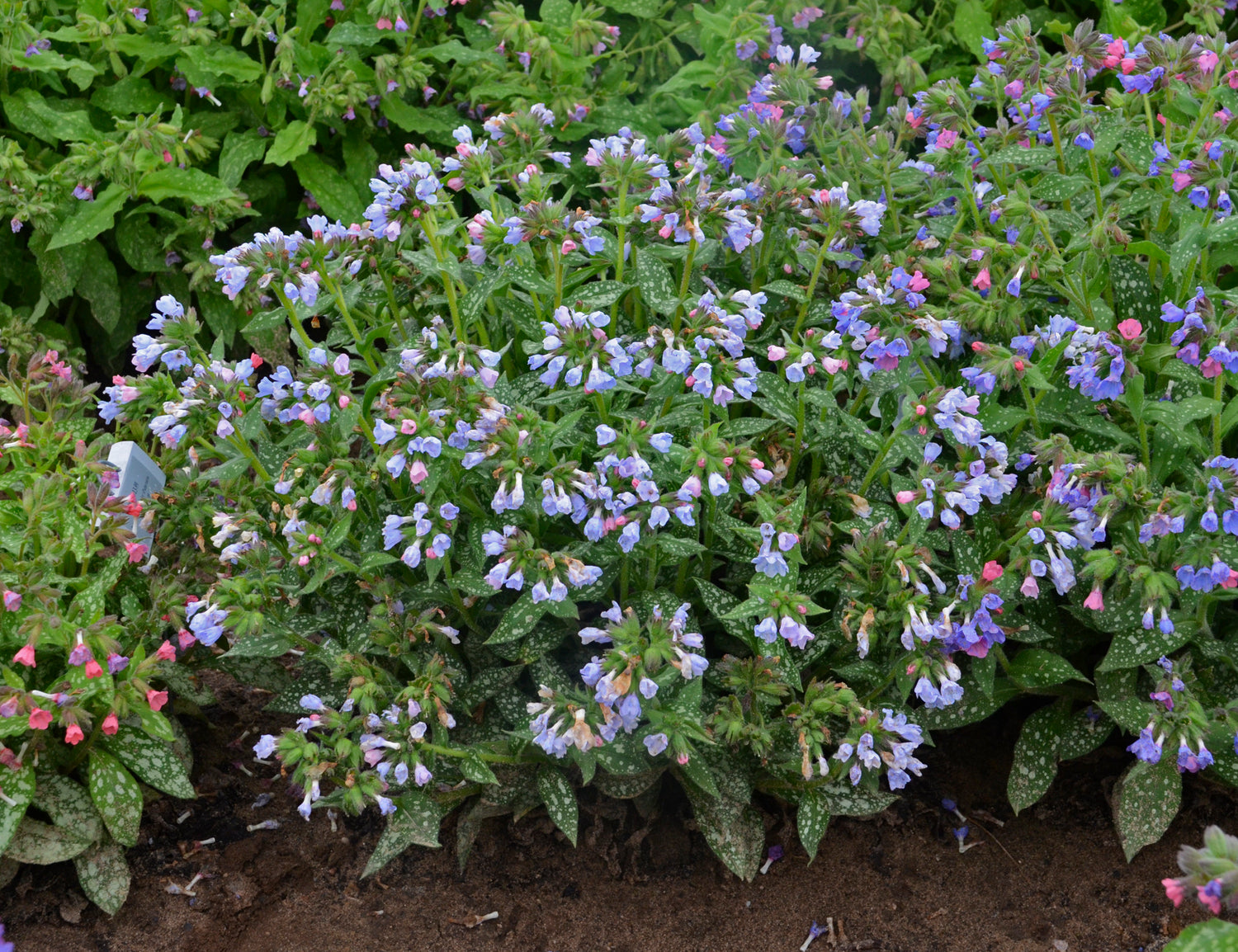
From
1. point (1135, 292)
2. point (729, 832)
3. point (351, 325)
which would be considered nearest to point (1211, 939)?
point (729, 832)

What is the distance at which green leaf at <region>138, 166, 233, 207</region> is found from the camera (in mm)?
3561

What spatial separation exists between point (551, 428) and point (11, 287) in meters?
2.83

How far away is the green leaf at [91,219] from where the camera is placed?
3.51 metres

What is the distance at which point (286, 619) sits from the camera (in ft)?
7.72

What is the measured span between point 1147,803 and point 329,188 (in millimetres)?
2929

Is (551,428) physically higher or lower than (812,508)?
higher

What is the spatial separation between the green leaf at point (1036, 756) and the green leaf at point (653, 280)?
1.14 meters

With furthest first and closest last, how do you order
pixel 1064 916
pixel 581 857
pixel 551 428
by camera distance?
pixel 581 857 < pixel 1064 916 < pixel 551 428

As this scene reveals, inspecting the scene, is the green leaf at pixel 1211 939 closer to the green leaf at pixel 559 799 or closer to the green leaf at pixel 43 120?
the green leaf at pixel 559 799

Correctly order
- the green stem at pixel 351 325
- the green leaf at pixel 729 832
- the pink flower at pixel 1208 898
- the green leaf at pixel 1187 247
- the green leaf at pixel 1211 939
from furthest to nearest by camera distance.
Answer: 1. the green leaf at pixel 729 832
2. the green stem at pixel 351 325
3. the green leaf at pixel 1187 247
4. the green leaf at pixel 1211 939
5. the pink flower at pixel 1208 898

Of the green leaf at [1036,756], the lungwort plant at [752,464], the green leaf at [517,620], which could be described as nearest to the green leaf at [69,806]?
the lungwort plant at [752,464]

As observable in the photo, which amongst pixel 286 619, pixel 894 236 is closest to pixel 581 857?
pixel 286 619

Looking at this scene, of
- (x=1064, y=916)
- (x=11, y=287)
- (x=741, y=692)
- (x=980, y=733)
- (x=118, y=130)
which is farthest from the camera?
(x=11, y=287)

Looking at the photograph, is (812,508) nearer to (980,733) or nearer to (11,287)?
(980,733)
